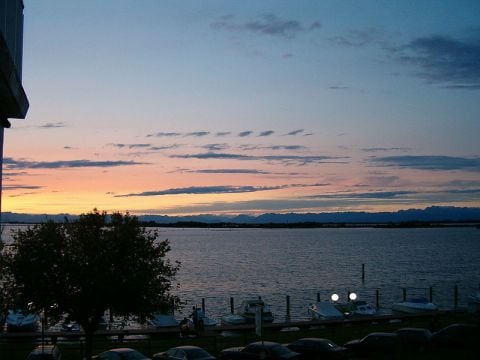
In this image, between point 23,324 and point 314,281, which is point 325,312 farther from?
point 314,281

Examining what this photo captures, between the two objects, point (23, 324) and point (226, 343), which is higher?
point (226, 343)

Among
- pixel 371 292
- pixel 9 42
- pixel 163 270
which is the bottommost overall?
pixel 371 292

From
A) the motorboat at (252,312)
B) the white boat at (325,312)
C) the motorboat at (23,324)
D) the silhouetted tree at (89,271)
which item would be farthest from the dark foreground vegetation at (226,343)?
the motorboat at (23,324)

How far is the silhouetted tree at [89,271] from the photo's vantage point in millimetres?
26078

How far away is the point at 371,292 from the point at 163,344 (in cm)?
5535

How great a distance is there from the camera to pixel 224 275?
109 m

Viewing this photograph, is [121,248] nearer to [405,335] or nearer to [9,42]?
[405,335]

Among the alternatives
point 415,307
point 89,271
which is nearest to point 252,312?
point 415,307

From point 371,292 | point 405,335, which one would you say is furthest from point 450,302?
point 405,335

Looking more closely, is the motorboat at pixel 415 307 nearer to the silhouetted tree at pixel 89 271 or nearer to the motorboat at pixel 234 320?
the motorboat at pixel 234 320

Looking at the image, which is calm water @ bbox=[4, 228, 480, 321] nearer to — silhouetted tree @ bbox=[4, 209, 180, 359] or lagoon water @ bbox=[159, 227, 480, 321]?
lagoon water @ bbox=[159, 227, 480, 321]

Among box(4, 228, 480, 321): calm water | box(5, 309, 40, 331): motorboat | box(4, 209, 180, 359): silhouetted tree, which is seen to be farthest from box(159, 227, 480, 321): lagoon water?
box(4, 209, 180, 359): silhouetted tree

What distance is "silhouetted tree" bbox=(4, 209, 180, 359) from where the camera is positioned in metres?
26.1

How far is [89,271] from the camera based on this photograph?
2645 centimetres
